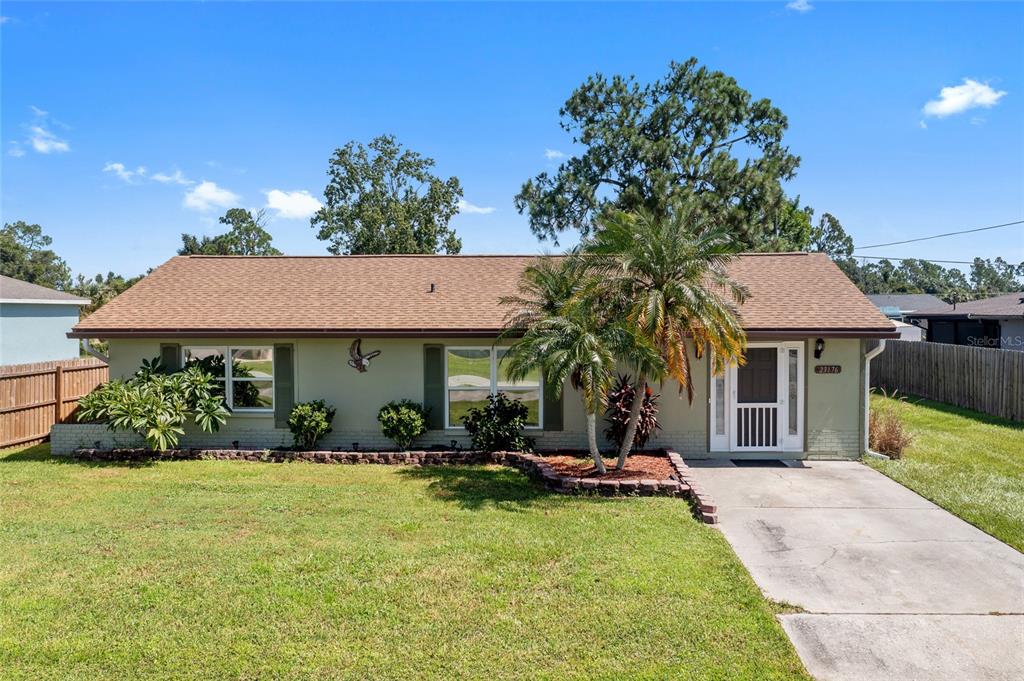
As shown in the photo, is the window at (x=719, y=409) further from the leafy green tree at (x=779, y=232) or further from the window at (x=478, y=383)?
the leafy green tree at (x=779, y=232)

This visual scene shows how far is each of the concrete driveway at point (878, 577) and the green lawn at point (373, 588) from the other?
0.44 metres

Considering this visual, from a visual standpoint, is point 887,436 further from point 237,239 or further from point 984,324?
point 237,239

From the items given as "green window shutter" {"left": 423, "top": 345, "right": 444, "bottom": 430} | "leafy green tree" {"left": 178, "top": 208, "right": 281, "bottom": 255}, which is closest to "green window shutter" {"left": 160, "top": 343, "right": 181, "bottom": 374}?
"green window shutter" {"left": 423, "top": 345, "right": 444, "bottom": 430}

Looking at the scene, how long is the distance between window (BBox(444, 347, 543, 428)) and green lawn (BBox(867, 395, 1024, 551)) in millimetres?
6285

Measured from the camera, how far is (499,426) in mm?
11000

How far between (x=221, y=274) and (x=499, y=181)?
15364mm

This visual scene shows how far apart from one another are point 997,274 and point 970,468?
11163 centimetres

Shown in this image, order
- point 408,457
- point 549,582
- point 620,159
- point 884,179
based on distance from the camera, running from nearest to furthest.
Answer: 1. point 549,582
2. point 408,457
3. point 884,179
4. point 620,159

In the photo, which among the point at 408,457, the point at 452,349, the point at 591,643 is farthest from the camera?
the point at 452,349

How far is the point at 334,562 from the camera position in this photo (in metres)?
6.21

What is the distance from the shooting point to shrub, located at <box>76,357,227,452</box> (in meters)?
10.8

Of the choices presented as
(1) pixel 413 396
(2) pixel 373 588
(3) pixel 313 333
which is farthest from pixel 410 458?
(2) pixel 373 588

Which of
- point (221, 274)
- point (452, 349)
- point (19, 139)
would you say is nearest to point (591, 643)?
point (452, 349)

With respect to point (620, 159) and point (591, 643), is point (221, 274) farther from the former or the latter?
point (620, 159)
